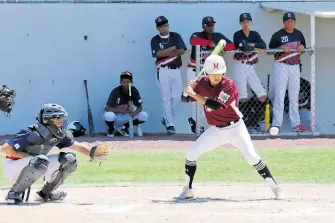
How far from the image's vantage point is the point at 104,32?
1738 cm

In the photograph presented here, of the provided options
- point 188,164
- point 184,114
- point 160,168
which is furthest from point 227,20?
point 188,164

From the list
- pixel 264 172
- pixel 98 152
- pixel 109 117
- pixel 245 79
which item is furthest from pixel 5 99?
pixel 245 79

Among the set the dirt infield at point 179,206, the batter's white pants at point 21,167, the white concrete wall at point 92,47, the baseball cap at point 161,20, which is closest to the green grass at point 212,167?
the dirt infield at point 179,206

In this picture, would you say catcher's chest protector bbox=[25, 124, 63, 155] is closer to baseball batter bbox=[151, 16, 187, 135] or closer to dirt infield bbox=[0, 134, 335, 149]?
dirt infield bbox=[0, 134, 335, 149]

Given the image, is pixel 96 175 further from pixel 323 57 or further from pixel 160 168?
pixel 323 57

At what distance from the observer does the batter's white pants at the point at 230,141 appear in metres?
10.0

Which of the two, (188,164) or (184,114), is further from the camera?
(184,114)

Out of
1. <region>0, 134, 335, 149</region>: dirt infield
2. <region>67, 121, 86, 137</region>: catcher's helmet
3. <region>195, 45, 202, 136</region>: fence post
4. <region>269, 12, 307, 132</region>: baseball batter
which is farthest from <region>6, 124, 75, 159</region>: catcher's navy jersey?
<region>269, 12, 307, 132</region>: baseball batter

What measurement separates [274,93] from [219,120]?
6547mm

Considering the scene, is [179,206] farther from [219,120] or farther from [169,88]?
[169,88]

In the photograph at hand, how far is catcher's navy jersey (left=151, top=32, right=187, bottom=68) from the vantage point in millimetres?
16578

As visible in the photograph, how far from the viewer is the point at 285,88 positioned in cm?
1630

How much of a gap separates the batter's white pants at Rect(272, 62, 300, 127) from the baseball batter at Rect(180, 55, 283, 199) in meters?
6.19

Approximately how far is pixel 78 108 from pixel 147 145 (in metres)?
2.63
